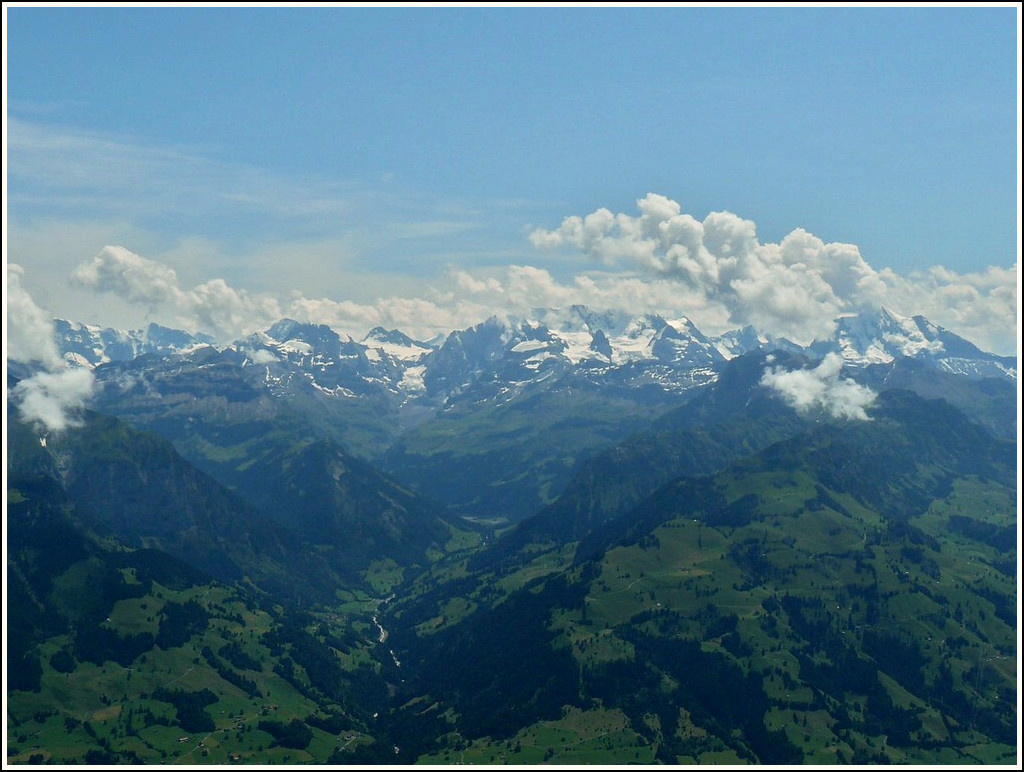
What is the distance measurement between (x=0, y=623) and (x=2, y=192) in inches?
2525

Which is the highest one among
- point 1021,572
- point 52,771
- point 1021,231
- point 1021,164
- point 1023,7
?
point 1023,7

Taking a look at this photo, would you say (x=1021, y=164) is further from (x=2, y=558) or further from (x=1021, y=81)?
(x=2, y=558)

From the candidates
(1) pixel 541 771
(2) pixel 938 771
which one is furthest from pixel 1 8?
(2) pixel 938 771

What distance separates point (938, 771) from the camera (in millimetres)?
199750

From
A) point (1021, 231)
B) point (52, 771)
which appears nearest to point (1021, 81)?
point (1021, 231)

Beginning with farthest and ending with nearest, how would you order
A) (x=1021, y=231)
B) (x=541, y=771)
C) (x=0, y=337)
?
1. (x=541, y=771)
2. (x=0, y=337)
3. (x=1021, y=231)

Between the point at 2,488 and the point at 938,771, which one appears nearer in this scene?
the point at 2,488

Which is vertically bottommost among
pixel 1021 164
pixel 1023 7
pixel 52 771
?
pixel 52 771

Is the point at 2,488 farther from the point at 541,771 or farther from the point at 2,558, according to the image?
the point at 541,771

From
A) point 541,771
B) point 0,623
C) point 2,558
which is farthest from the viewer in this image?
point 541,771

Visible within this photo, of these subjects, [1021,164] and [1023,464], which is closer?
[1021,164]

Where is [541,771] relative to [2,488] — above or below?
below

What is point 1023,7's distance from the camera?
11962cm

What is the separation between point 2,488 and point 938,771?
184560mm
